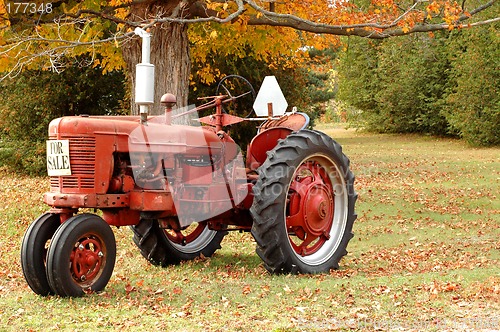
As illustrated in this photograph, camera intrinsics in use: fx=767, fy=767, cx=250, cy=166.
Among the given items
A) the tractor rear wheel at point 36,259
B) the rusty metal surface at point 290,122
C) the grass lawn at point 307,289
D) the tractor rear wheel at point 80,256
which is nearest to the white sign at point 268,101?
the rusty metal surface at point 290,122

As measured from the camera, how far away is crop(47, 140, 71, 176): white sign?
21.5 ft

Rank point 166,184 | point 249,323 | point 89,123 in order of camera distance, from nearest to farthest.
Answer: point 249,323, point 89,123, point 166,184

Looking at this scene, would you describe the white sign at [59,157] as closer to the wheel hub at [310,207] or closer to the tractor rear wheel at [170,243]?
the tractor rear wheel at [170,243]

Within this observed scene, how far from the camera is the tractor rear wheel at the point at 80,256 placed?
242 inches

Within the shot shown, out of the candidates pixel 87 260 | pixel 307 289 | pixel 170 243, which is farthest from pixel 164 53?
pixel 307 289

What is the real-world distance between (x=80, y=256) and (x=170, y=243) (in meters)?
2.19

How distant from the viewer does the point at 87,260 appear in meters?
6.39

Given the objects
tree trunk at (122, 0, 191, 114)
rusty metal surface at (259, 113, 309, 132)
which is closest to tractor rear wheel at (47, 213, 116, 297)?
rusty metal surface at (259, 113, 309, 132)

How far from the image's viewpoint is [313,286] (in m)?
6.91

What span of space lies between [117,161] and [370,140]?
106 ft

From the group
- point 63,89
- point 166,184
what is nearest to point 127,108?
point 63,89

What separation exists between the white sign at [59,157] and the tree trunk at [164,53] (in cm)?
610

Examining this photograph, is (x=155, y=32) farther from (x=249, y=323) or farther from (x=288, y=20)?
(x=249, y=323)

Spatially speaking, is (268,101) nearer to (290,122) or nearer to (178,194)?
(290,122)
